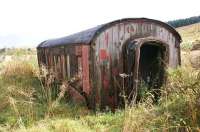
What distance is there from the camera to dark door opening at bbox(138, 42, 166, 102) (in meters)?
9.80

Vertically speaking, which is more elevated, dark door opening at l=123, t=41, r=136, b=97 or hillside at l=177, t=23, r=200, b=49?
hillside at l=177, t=23, r=200, b=49

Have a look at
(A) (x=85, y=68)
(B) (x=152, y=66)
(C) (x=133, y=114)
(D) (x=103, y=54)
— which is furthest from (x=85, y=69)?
(C) (x=133, y=114)

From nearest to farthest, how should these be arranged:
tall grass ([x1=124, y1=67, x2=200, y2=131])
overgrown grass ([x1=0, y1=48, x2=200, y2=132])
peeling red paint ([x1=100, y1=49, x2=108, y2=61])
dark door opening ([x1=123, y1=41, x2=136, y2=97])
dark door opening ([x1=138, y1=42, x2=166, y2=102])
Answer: tall grass ([x1=124, y1=67, x2=200, y2=131]), overgrown grass ([x1=0, y1=48, x2=200, y2=132]), dark door opening ([x1=123, y1=41, x2=136, y2=97]), peeling red paint ([x1=100, y1=49, x2=108, y2=61]), dark door opening ([x1=138, y1=42, x2=166, y2=102])

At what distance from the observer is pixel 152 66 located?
35.0 ft

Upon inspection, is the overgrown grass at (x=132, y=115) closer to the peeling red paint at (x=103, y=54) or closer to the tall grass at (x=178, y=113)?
the tall grass at (x=178, y=113)

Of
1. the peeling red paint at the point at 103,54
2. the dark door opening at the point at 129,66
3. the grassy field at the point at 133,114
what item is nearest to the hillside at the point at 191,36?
the grassy field at the point at 133,114

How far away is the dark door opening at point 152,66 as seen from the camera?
9805mm

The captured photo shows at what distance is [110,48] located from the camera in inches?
372

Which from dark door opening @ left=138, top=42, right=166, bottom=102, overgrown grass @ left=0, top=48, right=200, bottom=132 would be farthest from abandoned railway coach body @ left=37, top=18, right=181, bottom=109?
overgrown grass @ left=0, top=48, right=200, bottom=132

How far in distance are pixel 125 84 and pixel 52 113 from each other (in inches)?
81.5

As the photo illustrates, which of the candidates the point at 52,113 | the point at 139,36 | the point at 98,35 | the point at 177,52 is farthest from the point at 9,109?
the point at 177,52

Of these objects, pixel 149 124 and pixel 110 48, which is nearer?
pixel 149 124

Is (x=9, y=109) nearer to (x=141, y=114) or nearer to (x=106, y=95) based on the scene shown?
(x=106, y=95)

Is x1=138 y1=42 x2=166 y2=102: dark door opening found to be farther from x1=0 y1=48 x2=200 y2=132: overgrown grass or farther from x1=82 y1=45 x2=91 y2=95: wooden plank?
x1=82 y1=45 x2=91 y2=95: wooden plank
